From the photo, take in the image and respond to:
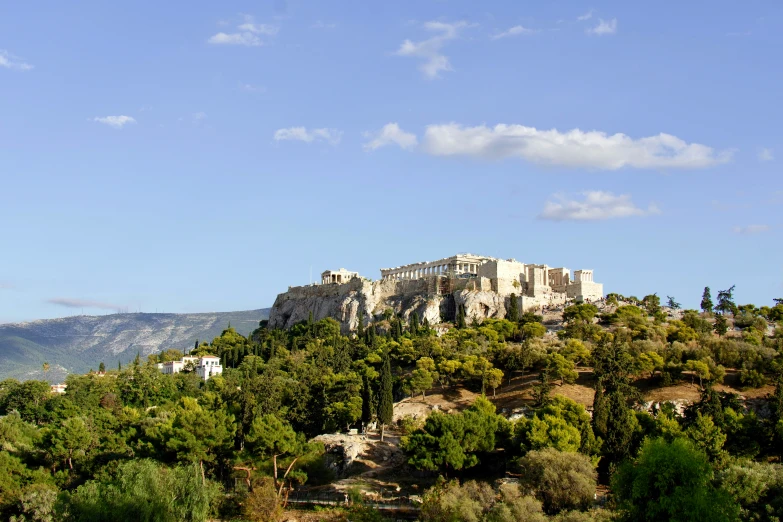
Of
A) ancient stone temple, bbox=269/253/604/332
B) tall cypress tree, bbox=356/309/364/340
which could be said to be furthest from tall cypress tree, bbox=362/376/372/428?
ancient stone temple, bbox=269/253/604/332

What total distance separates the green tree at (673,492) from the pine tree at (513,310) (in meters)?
57.3

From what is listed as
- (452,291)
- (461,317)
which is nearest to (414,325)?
(461,317)

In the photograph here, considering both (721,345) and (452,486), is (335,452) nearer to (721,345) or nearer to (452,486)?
Result: (452,486)

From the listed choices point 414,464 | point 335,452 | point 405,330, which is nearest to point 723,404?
point 414,464

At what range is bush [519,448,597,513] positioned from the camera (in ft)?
133

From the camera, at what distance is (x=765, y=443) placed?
47125 mm

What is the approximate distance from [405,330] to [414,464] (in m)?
47.5

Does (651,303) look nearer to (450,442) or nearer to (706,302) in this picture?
(706,302)

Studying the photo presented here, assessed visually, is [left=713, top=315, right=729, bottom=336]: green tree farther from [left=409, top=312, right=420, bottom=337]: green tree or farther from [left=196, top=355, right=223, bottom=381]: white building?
[left=196, top=355, right=223, bottom=381]: white building

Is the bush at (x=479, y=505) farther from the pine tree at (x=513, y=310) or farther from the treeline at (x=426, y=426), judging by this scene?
the pine tree at (x=513, y=310)

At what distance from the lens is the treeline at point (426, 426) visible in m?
41.5

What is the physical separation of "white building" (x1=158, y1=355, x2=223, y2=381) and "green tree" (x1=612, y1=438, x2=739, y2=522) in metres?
70.4

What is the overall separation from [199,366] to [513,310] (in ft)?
122

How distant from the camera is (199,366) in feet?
338
